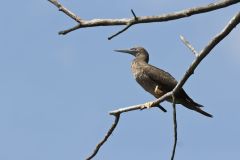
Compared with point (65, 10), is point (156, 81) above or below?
below

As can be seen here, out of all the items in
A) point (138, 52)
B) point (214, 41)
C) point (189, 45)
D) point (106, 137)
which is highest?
point (214, 41)

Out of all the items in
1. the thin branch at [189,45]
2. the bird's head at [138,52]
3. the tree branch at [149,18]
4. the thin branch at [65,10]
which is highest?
the tree branch at [149,18]

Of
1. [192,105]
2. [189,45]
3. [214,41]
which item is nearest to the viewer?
[214,41]

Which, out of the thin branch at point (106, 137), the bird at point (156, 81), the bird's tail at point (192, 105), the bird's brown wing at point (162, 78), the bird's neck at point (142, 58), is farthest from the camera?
the bird's neck at point (142, 58)

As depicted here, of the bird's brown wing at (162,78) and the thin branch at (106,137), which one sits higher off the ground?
the thin branch at (106,137)

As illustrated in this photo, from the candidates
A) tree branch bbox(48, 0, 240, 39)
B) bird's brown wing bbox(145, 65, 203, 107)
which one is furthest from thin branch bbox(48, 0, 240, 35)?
bird's brown wing bbox(145, 65, 203, 107)

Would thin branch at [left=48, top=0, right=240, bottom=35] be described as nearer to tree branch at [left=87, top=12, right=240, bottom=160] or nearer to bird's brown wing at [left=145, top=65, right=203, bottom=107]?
tree branch at [left=87, top=12, right=240, bottom=160]

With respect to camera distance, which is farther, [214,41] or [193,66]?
[193,66]

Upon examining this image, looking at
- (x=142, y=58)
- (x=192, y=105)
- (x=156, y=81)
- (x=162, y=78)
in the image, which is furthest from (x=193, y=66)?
(x=142, y=58)

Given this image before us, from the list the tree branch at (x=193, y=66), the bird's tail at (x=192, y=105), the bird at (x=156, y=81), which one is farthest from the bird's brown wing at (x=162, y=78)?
the tree branch at (x=193, y=66)

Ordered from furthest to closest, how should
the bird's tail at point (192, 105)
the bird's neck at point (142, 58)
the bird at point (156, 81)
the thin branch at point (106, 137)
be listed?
the bird's neck at point (142, 58) < the bird at point (156, 81) < the bird's tail at point (192, 105) < the thin branch at point (106, 137)

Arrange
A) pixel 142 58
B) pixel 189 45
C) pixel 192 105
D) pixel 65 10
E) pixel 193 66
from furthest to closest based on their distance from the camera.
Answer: pixel 142 58 < pixel 192 105 < pixel 189 45 < pixel 65 10 < pixel 193 66

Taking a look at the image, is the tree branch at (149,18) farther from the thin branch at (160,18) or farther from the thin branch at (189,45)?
→ the thin branch at (189,45)

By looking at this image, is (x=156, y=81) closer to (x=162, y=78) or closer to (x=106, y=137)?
(x=162, y=78)
